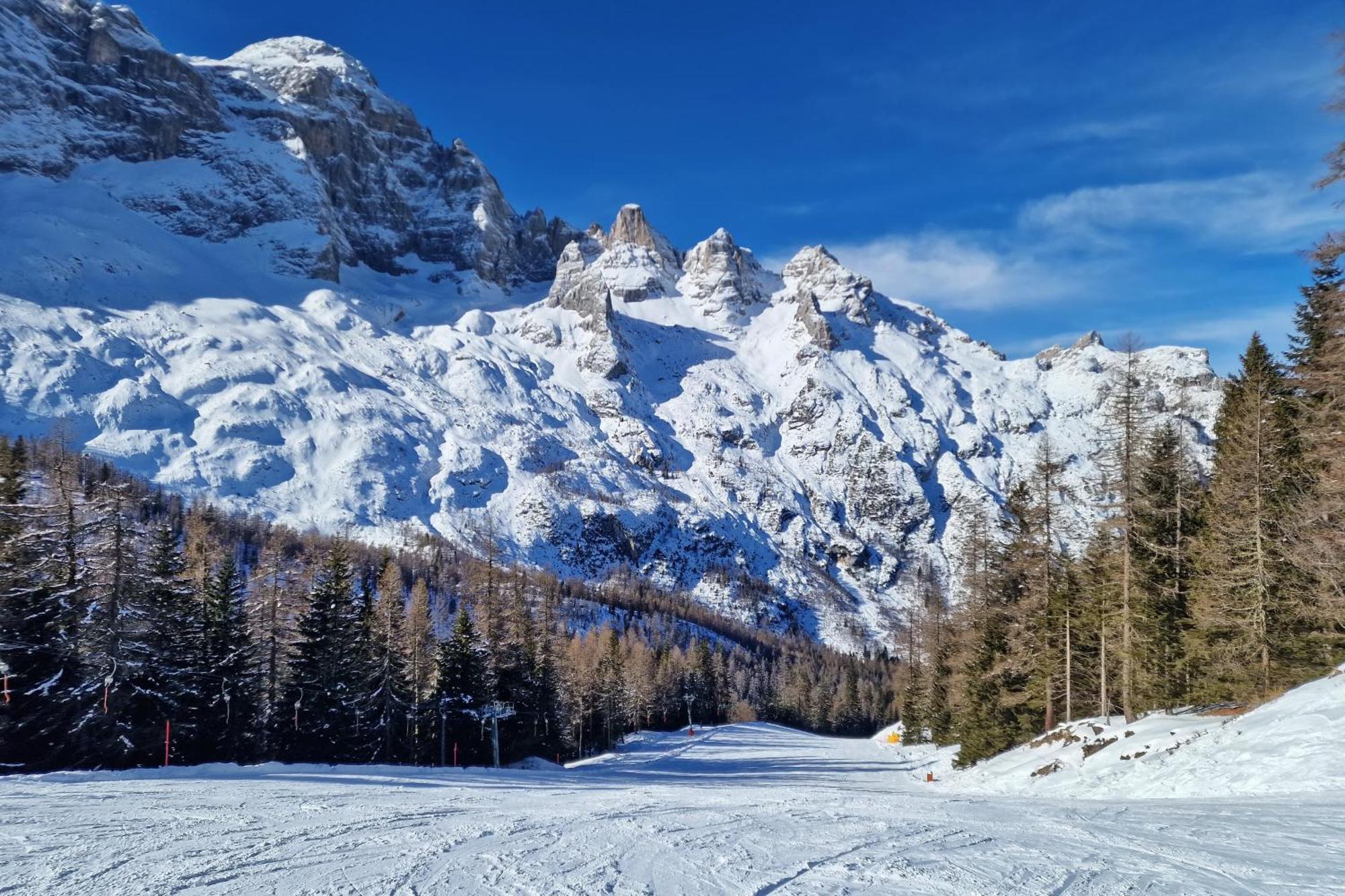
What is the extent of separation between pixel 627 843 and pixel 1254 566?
66.1 ft

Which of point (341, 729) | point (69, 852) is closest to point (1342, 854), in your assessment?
point (69, 852)

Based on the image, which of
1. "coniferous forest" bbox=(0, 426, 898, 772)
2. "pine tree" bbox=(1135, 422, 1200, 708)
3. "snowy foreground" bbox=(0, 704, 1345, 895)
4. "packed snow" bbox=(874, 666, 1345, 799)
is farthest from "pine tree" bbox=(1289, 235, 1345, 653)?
"coniferous forest" bbox=(0, 426, 898, 772)

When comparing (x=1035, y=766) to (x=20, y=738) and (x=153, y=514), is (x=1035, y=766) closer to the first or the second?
(x=20, y=738)

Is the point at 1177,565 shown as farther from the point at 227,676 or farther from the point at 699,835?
the point at 227,676

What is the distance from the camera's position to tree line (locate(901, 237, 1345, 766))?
19922 millimetres

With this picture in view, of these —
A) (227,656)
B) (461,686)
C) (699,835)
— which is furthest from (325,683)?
(699,835)

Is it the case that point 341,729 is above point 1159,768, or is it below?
below

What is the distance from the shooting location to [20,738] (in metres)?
24.6

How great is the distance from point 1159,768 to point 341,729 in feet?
110

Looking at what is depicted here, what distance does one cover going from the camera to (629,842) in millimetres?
10742

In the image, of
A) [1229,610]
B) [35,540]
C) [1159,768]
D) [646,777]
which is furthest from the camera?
[646,777]

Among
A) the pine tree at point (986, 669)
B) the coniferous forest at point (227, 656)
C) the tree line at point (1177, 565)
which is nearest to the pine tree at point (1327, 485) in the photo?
the tree line at point (1177, 565)

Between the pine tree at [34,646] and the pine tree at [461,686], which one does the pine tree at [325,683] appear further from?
the pine tree at [34,646]

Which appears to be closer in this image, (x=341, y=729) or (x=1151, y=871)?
(x=1151, y=871)
